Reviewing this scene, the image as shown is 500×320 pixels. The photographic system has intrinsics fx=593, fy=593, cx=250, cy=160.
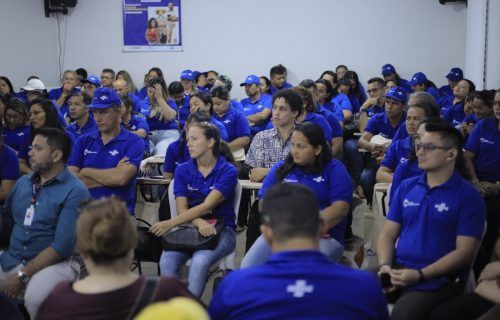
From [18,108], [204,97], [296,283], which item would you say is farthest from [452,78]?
[296,283]

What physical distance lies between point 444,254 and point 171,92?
18.7 feet

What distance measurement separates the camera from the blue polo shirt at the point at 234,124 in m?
5.78

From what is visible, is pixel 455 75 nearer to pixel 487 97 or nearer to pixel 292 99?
pixel 487 97

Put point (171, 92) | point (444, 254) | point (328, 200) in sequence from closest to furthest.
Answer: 1. point (444, 254)
2. point (328, 200)
3. point (171, 92)

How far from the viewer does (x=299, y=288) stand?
1689mm

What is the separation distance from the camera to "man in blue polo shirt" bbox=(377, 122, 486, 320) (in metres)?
2.63

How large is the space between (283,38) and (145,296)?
8460 mm

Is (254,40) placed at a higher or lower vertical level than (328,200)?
higher

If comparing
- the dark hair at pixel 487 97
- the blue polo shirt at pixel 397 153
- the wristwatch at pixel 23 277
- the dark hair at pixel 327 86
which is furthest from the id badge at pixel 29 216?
the dark hair at pixel 327 86

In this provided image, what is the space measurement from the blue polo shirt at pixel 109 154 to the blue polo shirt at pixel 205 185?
476mm

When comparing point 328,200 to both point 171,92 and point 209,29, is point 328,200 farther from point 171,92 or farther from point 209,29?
point 209,29

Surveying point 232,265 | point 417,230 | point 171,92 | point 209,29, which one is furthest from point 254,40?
point 417,230

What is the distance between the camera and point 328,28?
31.6ft

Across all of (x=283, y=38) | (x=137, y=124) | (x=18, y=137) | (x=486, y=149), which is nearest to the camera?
(x=486, y=149)
